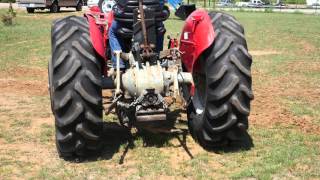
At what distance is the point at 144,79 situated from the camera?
5.47m

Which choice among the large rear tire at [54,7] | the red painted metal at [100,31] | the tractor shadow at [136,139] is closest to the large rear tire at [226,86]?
the tractor shadow at [136,139]

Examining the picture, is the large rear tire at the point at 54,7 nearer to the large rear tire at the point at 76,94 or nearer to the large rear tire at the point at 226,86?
the large rear tire at the point at 76,94

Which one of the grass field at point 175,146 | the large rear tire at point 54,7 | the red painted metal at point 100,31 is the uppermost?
the red painted metal at point 100,31

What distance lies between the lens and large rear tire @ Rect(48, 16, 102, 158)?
5.16 metres

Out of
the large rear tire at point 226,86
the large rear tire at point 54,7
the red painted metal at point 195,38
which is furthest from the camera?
the large rear tire at point 54,7

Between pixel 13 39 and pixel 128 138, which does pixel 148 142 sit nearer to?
pixel 128 138

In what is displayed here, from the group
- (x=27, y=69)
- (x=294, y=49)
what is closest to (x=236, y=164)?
(x=27, y=69)

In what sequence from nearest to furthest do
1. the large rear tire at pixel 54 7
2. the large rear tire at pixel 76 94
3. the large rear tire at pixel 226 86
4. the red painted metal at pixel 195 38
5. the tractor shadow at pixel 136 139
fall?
the large rear tire at pixel 76 94 → the large rear tire at pixel 226 86 → the red painted metal at pixel 195 38 → the tractor shadow at pixel 136 139 → the large rear tire at pixel 54 7

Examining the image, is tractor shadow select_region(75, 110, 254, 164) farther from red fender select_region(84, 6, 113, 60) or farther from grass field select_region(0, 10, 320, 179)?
red fender select_region(84, 6, 113, 60)

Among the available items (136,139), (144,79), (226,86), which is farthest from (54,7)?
(226,86)

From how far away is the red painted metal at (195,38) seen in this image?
18.2 feet

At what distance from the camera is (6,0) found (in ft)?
177

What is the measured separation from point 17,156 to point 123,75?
155cm

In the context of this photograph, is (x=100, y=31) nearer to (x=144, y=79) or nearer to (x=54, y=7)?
(x=144, y=79)
